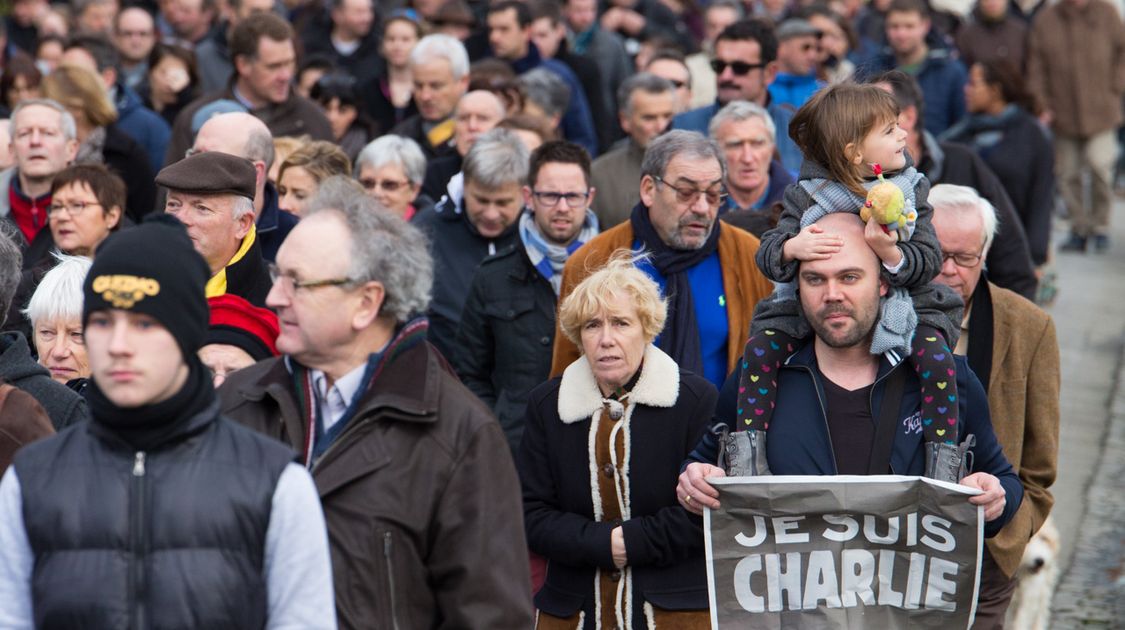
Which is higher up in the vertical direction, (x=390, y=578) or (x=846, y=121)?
(x=846, y=121)

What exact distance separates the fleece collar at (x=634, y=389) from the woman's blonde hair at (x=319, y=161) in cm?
273

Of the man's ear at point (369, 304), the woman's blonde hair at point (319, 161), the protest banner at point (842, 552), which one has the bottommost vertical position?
the protest banner at point (842, 552)

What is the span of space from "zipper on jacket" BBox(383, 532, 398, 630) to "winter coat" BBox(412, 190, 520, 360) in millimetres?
4066

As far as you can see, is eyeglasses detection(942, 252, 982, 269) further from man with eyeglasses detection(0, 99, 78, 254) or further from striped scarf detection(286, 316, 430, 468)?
man with eyeglasses detection(0, 99, 78, 254)

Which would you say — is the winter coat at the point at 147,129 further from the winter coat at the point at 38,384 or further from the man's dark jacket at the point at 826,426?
the man's dark jacket at the point at 826,426

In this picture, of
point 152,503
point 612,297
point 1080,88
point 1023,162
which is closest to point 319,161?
point 612,297

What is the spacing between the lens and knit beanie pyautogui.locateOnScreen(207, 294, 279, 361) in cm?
511

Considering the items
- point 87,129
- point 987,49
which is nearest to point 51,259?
point 87,129

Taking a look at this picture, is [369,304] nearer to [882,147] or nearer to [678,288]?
[882,147]

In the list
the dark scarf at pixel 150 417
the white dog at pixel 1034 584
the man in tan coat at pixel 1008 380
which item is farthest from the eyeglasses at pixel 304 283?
the white dog at pixel 1034 584

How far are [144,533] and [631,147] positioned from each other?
6041 mm

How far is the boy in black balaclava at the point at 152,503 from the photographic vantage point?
3.26 m

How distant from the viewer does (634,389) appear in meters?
5.34

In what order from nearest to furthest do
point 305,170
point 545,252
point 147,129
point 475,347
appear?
point 475,347, point 545,252, point 305,170, point 147,129
